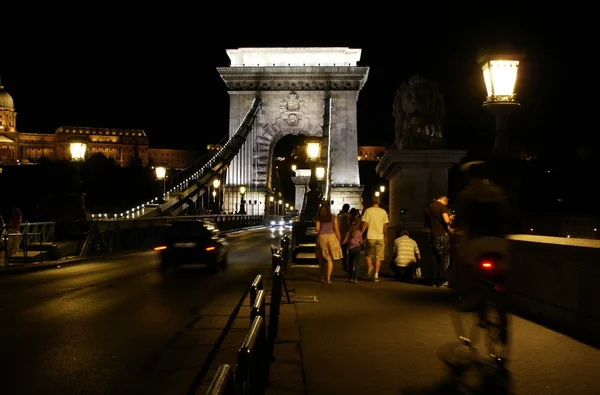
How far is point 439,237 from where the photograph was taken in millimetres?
13695

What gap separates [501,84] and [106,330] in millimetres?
5850

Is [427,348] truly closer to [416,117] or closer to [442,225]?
[442,225]

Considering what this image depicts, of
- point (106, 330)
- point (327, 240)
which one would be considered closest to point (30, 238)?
point (327, 240)

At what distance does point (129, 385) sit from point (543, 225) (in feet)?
78.2

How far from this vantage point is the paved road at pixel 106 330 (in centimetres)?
704

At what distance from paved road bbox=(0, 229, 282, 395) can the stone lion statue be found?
4.60 m

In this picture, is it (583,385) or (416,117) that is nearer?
(583,385)

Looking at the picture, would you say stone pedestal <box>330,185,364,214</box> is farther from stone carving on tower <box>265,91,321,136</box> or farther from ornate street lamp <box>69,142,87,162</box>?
ornate street lamp <box>69,142,87,162</box>

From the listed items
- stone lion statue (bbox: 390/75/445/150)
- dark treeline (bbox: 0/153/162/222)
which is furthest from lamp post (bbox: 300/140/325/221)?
dark treeline (bbox: 0/153/162/222)

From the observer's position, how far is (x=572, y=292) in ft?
28.9

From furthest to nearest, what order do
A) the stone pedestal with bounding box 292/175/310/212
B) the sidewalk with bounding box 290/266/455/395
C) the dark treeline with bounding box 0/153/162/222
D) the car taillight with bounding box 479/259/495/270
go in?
1. the dark treeline with bounding box 0/153/162/222
2. the stone pedestal with bounding box 292/175/310/212
3. the car taillight with bounding box 479/259/495/270
4. the sidewalk with bounding box 290/266/455/395

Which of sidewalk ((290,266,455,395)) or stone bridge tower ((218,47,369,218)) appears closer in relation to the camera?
sidewalk ((290,266,455,395))

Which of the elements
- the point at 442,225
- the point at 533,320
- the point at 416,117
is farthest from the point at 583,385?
the point at 416,117

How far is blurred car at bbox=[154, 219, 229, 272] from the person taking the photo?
755 inches
